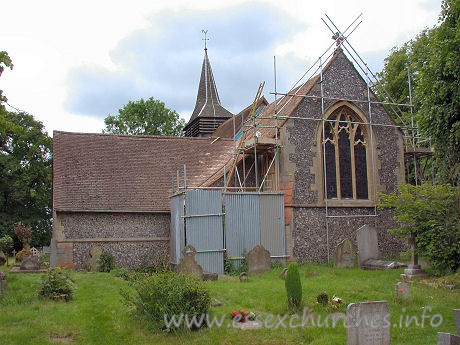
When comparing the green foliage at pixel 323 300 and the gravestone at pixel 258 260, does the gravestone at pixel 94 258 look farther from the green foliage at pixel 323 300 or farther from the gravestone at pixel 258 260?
the green foliage at pixel 323 300

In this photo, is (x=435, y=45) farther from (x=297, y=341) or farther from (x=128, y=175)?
(x=128, y=175)

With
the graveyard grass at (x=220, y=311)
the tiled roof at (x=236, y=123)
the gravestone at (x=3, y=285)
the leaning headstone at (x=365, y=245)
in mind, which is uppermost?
the tiled roof at (x=236, y=123)

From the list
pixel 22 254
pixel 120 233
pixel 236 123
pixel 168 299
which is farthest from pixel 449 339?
pixel 236 123

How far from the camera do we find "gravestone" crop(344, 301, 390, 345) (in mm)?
7676

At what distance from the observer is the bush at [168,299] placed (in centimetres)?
896

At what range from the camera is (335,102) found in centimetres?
1956

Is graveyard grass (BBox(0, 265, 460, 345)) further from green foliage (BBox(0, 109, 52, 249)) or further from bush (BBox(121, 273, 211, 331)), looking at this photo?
green foliage (BBox(0, 109, 52, 249))

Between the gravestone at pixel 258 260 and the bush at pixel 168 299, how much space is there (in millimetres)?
6360

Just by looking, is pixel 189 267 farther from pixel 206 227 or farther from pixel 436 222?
pixel 436 222

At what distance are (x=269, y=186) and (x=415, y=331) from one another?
10.5 meters

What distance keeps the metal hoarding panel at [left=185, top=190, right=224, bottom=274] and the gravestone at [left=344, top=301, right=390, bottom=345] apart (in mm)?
8929

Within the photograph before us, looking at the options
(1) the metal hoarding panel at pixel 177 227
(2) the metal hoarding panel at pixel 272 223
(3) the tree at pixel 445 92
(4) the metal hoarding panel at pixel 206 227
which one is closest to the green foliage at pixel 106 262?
(1) the metal hoarding panel at pixel 177 227

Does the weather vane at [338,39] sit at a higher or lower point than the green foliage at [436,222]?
higher

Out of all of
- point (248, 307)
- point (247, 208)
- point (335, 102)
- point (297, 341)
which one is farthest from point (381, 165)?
point (297, 341)
